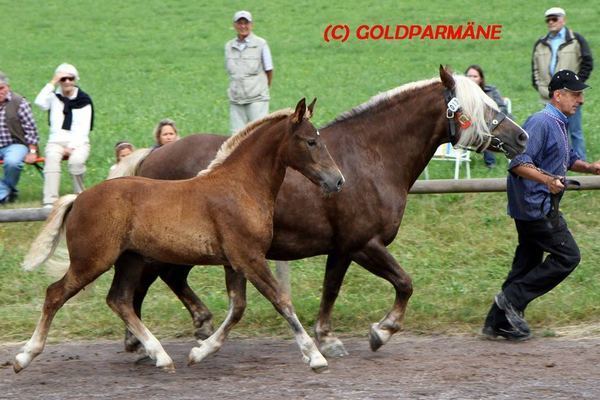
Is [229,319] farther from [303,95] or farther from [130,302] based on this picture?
[303,95]

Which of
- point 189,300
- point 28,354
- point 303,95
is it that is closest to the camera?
point 28,354

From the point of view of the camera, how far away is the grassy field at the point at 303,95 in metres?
8.23

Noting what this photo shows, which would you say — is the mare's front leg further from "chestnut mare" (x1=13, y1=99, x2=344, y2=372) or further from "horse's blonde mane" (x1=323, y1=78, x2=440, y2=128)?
"horse's blonde mane" (x1=323, y1=78, x2=440, y2=128)

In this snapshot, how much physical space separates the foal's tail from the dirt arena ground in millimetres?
705

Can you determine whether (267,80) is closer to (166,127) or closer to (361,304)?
(166,127)

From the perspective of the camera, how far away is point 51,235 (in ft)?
22.2

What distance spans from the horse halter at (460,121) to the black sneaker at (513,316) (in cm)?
105

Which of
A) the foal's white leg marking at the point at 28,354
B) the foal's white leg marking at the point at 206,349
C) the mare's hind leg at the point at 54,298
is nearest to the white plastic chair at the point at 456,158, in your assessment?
the foal's white leg marking at the point at 206,349

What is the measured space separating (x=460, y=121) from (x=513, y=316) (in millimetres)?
1388

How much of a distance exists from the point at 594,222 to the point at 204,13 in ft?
78.3

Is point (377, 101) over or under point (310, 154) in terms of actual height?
over

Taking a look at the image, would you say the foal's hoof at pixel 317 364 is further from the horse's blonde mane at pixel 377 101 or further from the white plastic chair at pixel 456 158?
the white plastic chair at pixel 456 158

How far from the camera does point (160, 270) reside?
747 centimetres

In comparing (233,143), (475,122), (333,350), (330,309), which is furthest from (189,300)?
(475,122)
